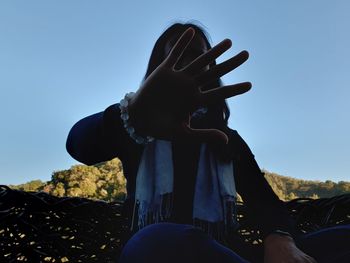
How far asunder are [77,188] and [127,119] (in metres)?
1.90

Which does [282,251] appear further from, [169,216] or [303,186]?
[303,186]

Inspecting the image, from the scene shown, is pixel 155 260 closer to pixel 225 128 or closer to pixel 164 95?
pixel 164 95

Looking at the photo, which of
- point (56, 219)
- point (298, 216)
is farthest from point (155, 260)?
point (298, 216)

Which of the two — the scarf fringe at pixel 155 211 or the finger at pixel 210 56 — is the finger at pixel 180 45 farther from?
the scarf fringe at pixel 155 211

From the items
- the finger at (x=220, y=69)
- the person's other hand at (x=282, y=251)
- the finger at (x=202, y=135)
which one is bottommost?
the person's other hand at (x=282, y=251)

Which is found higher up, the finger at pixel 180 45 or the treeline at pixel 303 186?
the finger at pixel 180 45

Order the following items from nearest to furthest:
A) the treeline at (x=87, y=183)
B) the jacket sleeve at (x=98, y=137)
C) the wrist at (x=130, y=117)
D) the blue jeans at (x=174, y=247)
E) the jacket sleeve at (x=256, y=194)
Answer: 1. the blue jeans at (x=174, y=247)
2. the wrist at (x=130, y=117)
3. the jacket sleeve at (x=98, y=137)
4. the jacket sleeve at (x=256, y=194)
5. the treeline at (x=87, y=183)

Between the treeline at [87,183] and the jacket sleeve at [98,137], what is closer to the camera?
the jacket sleeve at [98,137]

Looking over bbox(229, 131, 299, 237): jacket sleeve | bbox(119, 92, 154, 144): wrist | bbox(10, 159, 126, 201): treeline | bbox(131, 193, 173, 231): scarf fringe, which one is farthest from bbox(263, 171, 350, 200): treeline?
bbox(119, 92, 154, 144): wrist

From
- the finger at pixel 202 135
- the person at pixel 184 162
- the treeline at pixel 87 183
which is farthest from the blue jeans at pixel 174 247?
the treeline at pixel 87 183

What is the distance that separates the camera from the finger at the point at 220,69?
2.52 feet

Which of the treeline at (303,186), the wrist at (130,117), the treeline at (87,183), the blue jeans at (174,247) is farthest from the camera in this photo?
the treeline at (303,186)

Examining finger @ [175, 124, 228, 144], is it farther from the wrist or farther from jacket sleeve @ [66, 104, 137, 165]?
jacket sleeve @ [66, 104, 137, 165]

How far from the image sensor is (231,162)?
111cm
